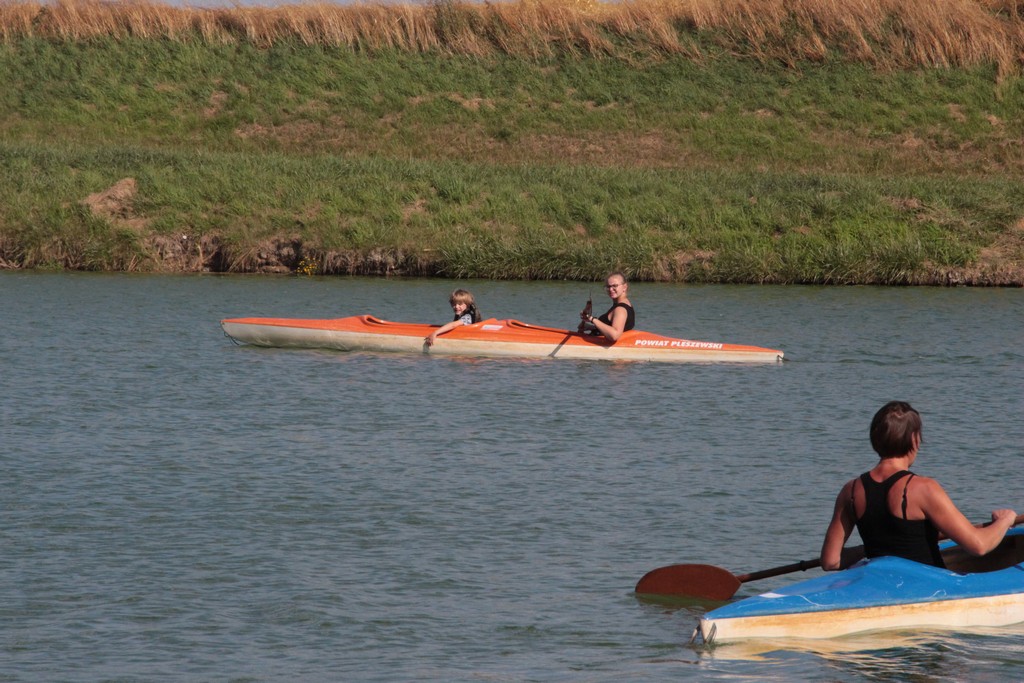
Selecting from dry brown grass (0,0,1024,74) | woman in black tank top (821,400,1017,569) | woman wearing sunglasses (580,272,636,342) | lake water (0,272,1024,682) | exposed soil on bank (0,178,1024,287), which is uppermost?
dry brown grass (0,0,1024,74)

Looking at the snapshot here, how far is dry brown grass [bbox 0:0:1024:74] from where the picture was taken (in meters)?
39.0

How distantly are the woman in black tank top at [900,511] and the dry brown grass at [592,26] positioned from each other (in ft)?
111

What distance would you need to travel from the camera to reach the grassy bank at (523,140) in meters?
26.5

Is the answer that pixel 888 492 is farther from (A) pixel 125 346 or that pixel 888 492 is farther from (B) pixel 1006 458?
(A) pixel 125 346

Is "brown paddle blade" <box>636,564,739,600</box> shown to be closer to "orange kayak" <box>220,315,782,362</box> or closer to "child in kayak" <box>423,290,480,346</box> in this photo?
"orange kayak" <box>220,315,782,362</box>

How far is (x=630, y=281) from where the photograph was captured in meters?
25.9

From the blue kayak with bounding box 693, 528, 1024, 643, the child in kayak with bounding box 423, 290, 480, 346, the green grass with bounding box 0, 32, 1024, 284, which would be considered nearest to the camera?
the blue kayak with bounding box 693, 528, 1024, 643

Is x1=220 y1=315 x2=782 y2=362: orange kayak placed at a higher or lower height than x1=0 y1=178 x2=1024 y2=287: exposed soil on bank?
lower

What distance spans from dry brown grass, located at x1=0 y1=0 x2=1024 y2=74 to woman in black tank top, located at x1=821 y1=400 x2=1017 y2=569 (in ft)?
111

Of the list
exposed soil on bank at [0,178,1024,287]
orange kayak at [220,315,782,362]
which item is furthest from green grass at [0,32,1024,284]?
orange kayak at [220,315,782,362]

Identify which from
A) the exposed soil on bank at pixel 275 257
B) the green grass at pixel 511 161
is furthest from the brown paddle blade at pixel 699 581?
the exposed soil on bank at pixel 275 257

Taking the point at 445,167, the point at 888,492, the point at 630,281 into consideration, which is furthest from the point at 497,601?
the point at 445,167

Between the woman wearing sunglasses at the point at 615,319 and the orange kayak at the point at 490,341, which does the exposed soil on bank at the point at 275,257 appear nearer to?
the orange kayak at the point at 490,341

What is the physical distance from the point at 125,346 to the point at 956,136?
2385 cm
